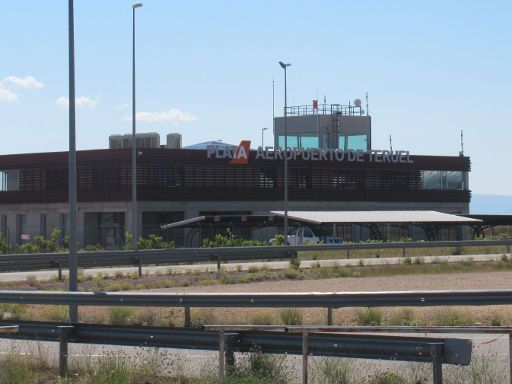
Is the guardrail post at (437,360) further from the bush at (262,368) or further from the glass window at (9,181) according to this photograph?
the glass window at (9,181)

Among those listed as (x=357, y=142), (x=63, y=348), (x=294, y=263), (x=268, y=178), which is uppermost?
(x=357, y=142)

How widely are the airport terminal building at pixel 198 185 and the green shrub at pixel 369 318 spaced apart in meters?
45.8

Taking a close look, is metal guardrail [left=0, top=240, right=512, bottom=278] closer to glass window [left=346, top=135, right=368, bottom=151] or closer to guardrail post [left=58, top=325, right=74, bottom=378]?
guardrail post [left=58, top=325, right=74, bottom=378]

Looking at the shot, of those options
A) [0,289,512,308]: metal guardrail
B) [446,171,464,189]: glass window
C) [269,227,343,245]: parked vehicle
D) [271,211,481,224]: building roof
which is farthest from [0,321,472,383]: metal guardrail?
[446,171,464,189]: glass window

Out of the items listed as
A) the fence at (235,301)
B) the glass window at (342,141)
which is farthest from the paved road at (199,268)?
the glass window at (342,141)

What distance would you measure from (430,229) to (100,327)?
57864 mm

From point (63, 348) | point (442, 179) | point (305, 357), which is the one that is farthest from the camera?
point (442, 179)

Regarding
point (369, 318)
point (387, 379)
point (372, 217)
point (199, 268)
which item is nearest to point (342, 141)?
point (372, 217)

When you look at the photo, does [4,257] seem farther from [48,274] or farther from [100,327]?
[100,327]

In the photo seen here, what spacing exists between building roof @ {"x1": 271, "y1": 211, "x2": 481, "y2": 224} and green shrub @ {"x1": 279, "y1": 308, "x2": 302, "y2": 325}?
4152 centimetres

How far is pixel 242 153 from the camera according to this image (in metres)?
67.1

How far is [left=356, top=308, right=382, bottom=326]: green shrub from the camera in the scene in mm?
17844

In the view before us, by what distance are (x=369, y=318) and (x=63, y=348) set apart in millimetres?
8036

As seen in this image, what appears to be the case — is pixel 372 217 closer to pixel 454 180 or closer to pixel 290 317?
pixel 454 180
